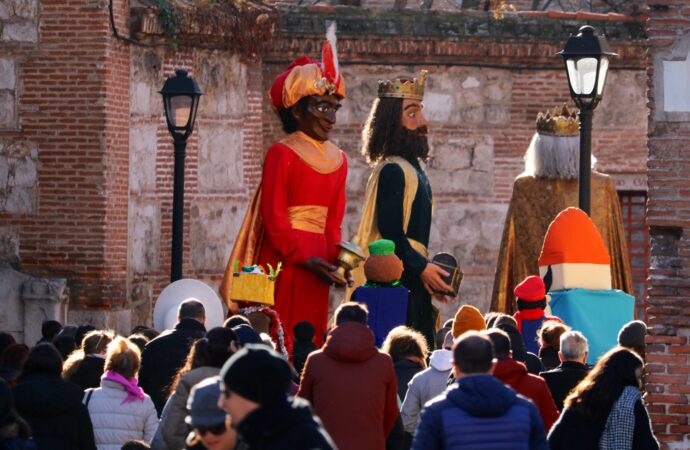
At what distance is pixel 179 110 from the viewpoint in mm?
16516

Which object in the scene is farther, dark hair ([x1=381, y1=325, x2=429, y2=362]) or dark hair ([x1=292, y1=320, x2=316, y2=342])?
dark hair ([x1=292, y1=320, x2=316, y2=342])

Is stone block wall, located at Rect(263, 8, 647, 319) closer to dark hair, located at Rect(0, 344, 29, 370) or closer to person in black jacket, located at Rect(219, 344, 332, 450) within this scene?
dark hair, located at Rect(0, 344, 29, 370)

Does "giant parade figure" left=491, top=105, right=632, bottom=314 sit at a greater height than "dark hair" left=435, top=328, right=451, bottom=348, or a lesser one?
greater

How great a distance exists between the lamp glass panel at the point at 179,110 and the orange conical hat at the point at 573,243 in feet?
11.7

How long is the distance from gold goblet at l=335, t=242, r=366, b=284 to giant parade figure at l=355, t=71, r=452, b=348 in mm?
481

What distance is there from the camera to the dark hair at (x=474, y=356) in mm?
8070

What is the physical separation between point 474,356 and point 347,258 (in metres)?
6.25

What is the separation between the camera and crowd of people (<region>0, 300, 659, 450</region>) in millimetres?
6816

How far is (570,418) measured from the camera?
9.15 metres

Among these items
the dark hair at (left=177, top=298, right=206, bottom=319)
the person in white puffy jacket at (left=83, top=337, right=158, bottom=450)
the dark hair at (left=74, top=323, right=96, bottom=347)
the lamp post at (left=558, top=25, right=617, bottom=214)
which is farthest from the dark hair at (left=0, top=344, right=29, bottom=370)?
the lamp post at (left=558, top=25, right=617, bottom=214)

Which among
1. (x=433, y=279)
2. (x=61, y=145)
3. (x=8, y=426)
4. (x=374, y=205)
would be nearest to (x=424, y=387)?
(x=8, y=426)

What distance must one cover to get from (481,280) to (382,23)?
9.88ft

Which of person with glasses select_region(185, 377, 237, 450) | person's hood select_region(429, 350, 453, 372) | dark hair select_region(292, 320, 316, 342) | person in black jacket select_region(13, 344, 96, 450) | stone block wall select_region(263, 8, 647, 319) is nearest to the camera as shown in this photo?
person with glasses select_region(185, 377, 237, 450)

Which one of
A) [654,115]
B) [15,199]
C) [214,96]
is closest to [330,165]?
[654,115]
